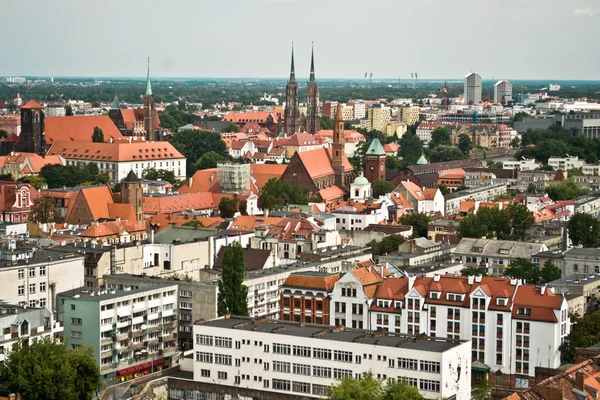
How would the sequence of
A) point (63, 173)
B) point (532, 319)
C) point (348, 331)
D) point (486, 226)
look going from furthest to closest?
point (63, 173) → point (486, 226) → point (532, 319) → point (348, 331)

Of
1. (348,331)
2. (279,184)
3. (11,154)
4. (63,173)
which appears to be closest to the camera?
(348,331)

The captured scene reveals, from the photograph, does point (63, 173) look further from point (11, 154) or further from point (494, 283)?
point (494, 283)

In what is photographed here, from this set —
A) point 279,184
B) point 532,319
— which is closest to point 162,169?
point 279,184

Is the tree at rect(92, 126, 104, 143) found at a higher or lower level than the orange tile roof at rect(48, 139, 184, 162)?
higher

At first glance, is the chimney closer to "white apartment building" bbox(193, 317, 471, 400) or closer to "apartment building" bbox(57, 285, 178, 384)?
"white apartment building" bbox(193, 317, 471, 400)

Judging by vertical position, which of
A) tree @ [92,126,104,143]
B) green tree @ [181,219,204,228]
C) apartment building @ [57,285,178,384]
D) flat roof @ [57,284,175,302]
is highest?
tree @ [92,126,104,143]

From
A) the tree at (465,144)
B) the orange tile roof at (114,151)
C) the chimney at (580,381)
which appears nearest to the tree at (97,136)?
the orange tile roof at (114,151)

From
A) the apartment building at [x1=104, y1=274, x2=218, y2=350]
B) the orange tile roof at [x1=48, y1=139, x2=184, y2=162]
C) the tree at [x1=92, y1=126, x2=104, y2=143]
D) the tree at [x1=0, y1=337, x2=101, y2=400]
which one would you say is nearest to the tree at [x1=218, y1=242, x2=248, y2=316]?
the apartment building at [x1=104, y1=274, x2=218, y2=350]
